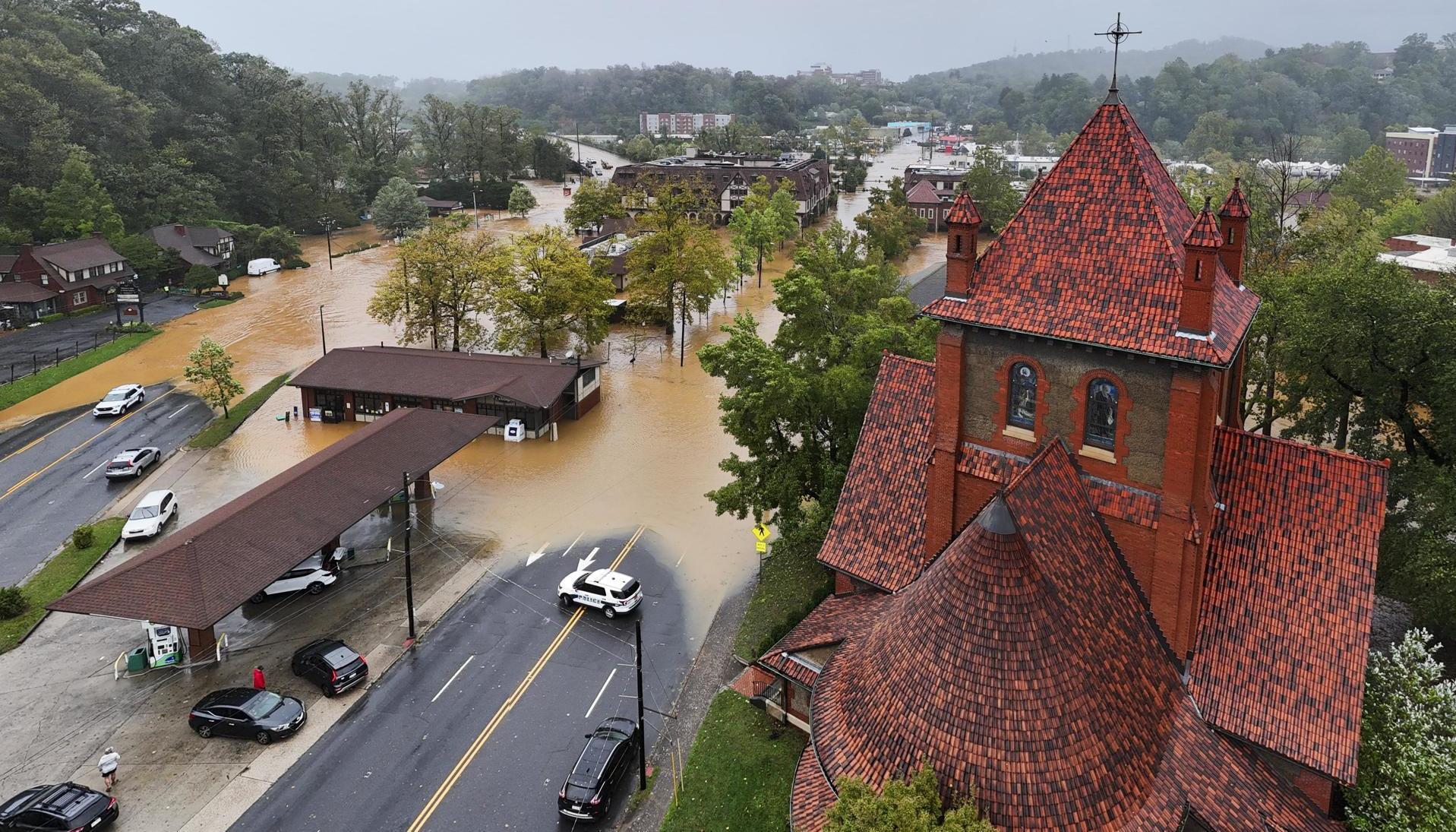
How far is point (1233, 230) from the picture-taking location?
2319cm

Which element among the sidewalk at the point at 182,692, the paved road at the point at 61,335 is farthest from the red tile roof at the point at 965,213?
the paved road at the point at 61,335

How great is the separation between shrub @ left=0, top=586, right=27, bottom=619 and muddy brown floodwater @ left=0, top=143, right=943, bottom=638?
957cm

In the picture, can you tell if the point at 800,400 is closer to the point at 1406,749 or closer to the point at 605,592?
the point at 605,592

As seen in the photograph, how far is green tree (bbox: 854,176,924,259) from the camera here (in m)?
94.9

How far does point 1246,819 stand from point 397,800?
21.2 m

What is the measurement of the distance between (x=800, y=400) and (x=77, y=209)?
8637cm

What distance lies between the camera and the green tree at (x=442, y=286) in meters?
66.2

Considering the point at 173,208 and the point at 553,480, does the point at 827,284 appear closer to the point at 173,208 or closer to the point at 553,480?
the point at 553,480

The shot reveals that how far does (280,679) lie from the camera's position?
32281mm

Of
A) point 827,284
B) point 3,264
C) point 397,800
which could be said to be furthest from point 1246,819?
point 3,264

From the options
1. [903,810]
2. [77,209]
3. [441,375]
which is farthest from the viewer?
[77,209]

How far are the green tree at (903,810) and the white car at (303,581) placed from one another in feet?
86.9

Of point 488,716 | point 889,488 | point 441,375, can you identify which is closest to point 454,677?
point 488,716

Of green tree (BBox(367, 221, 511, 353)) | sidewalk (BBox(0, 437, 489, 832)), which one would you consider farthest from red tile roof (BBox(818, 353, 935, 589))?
green tree (BBox(367, 221, 511, 353))
